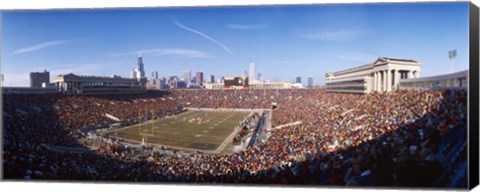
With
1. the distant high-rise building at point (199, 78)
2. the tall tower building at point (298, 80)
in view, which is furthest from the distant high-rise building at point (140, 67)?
the tall tower building at point (298, 80)

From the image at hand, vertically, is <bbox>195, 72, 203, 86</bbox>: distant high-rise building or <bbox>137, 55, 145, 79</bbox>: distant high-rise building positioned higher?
<bbox>137, 55, 145, 79</bbox>: distant high-rise building

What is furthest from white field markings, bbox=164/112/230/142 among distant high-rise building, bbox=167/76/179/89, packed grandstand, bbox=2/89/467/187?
distant high-rise building, bbox=167/76/179/89

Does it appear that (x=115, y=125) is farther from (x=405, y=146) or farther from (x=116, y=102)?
(x=405, y=146)

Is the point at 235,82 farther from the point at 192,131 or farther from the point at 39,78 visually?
the point at 39,78

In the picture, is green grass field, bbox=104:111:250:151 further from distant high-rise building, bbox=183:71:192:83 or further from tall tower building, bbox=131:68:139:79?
tall tower building, bbox=131:68:139:79

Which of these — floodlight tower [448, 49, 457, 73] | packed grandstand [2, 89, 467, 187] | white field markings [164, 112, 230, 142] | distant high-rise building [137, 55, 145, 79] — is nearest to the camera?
packed grandstand [2, 89, 467, 187]

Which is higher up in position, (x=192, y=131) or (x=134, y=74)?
(x=134, y=74)

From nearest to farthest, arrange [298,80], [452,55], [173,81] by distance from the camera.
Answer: [452,55]
[298,80]
[173,81]

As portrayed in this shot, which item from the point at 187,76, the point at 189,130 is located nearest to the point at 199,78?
the point at 187,76
